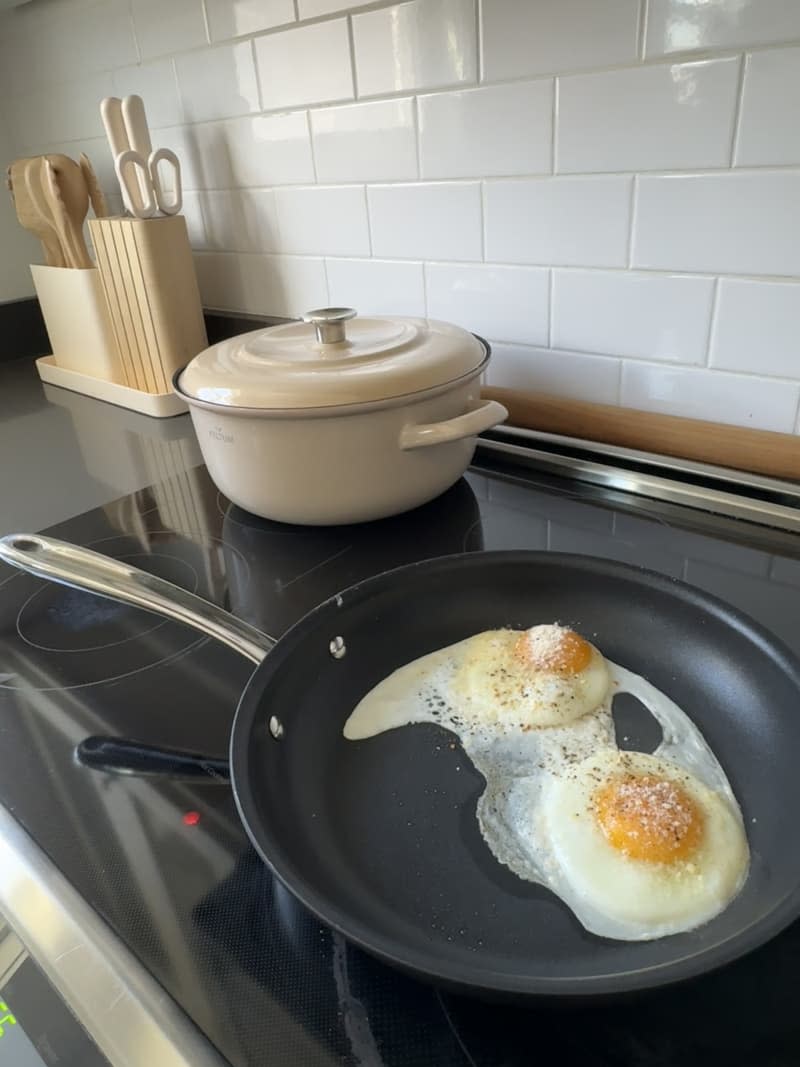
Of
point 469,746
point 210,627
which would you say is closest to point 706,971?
point 469,746

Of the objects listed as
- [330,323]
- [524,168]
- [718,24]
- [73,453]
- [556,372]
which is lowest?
[73,453]

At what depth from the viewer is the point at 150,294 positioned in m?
1.06

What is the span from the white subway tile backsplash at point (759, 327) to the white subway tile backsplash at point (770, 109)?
10cm

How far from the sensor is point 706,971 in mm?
320

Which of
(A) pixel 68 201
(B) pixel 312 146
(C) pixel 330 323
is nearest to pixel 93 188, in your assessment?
(A) pixel 68 201

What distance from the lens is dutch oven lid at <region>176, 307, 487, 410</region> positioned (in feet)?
2.17

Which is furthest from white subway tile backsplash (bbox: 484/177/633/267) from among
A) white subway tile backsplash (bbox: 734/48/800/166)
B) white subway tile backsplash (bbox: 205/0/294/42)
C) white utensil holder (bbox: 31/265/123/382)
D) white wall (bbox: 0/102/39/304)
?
white wall (bbox: 0/102/39/304)

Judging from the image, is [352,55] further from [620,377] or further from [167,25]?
[620,377]

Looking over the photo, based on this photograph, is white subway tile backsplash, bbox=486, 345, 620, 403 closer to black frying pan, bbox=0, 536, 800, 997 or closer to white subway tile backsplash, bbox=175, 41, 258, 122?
black frying pan, bbox=0, 536, 800, 997

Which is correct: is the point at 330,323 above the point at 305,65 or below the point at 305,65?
below

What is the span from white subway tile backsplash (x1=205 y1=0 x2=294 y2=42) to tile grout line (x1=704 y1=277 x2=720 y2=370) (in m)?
0.58

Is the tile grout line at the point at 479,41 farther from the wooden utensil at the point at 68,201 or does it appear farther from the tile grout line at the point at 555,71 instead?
the wooden utensil at the point at 68,201

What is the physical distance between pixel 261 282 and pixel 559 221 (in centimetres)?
51

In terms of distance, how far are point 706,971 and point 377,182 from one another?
0.86 m
